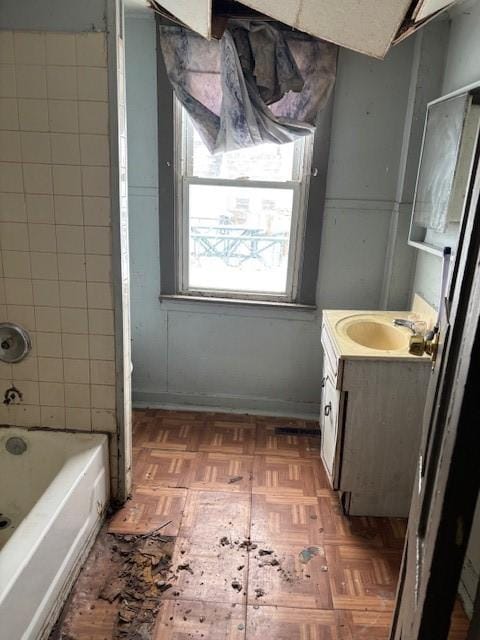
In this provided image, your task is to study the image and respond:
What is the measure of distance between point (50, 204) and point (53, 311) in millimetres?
462

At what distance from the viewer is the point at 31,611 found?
1524 millimetres

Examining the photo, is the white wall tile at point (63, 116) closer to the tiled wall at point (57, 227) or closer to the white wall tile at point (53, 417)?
the tiled wall at point (57, 227)

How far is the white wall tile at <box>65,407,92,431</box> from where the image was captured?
2193 millimetres

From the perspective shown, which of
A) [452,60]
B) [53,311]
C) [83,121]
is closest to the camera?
[83,121]

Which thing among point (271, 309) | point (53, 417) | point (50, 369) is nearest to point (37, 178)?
point (50, 369)

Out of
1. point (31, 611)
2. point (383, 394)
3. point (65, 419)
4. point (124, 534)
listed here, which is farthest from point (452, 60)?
point (31, 611)

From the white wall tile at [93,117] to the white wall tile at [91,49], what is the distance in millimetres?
143

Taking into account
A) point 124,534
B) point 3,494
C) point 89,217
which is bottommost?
point 124,534

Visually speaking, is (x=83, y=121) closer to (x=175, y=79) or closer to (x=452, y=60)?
(x=175, y=79)

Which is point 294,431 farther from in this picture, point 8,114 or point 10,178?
point 8,114

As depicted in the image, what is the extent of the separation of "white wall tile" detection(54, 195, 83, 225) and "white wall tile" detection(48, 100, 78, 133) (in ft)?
0.87

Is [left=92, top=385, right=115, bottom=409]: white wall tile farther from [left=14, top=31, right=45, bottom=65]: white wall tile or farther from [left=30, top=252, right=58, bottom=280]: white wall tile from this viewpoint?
[left=14, top=31, right=45, bottom=65]: white wall tile

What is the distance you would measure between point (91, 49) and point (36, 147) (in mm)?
435

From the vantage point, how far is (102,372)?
2.14 metres
